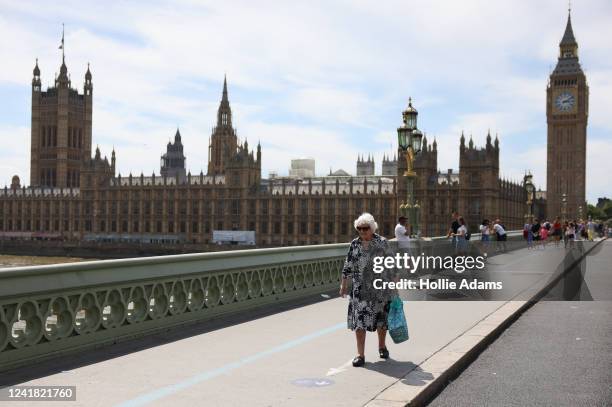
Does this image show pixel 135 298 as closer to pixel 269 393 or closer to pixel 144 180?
pixel 269 393

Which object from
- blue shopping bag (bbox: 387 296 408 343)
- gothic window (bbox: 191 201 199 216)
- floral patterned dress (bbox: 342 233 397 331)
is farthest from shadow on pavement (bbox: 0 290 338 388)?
gothic window (bbox: 191 201 199 216)

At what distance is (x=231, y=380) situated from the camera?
7.04 m

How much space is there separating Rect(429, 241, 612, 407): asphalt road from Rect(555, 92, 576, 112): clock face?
411 feet

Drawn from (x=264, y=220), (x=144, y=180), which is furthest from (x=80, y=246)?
(x=264, y=220)

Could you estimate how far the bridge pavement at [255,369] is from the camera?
6.43 metres

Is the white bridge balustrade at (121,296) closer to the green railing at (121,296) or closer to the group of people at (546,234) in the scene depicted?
the green railing at (121,296)

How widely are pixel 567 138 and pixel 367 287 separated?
132349mm

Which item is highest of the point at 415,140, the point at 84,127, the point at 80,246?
the point at 84,127

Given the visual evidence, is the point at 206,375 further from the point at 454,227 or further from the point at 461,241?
the point at 454,227

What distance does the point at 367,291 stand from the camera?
26.3 feet

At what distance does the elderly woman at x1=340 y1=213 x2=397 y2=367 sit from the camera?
26.2 ft

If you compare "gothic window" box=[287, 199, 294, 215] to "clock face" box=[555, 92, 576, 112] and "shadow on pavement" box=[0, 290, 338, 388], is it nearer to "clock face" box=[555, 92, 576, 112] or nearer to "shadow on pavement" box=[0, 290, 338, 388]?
"clock face" box=[555, 92, 576, 112]

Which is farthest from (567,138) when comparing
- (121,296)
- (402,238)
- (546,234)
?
(121,296)

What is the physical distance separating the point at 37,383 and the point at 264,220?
101 metres
